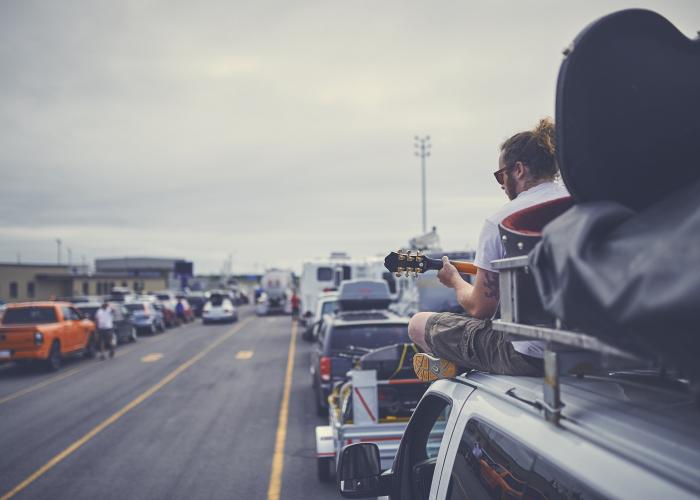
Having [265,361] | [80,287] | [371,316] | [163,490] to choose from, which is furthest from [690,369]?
[80,287]

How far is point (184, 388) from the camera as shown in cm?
1295

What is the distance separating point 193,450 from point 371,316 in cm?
366

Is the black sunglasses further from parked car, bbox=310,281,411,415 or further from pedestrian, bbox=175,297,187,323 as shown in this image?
pedestrian, bbox=175,297,187,323

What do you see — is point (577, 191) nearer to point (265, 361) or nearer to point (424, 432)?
point (424, 432)

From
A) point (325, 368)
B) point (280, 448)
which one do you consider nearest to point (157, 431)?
point (280, 448)

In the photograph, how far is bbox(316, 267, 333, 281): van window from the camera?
92.7ft

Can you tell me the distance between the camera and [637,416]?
141 centimetres

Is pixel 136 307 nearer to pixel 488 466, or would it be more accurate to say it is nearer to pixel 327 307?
pixel 327 307

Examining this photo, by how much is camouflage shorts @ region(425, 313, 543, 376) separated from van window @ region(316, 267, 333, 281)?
1012 inches

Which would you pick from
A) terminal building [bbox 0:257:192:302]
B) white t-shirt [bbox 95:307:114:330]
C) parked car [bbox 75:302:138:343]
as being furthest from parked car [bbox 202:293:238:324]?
terminal building [bbox 0:257:192:302]

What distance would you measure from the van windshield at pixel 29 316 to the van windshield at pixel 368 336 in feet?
36.5

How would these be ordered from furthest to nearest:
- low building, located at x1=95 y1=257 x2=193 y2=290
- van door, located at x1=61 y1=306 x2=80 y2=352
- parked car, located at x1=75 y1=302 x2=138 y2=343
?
low building, located at x1=95 y1=257 x2=193 y2=290, parked car, located at x1=75 y1=302 x2=138 y2=343, van door, located at x1=61 y1=306 x2=80 y2=352

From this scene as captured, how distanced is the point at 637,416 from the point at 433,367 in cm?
130

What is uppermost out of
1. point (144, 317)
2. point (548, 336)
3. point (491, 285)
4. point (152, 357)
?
point (491, 285)
